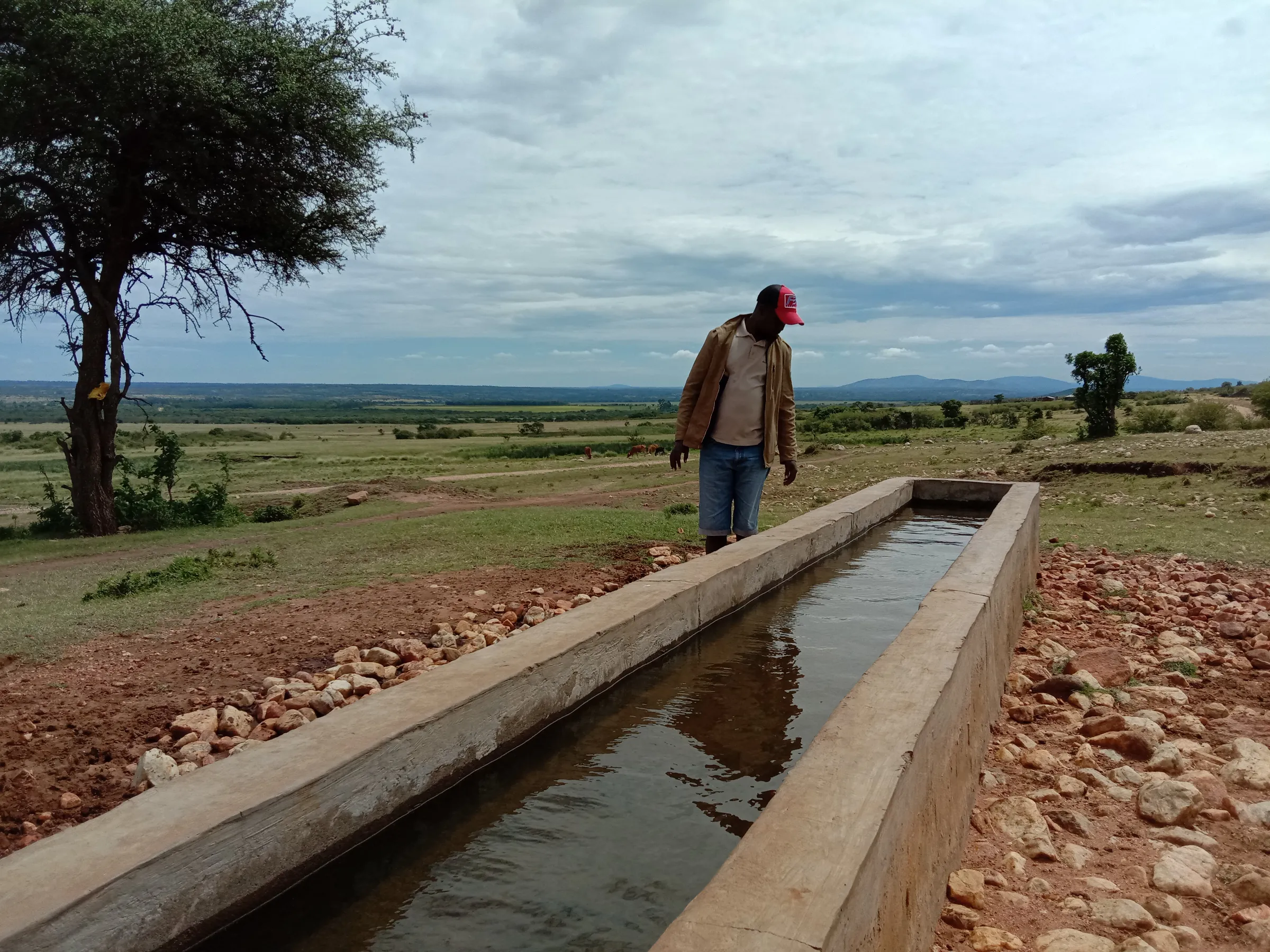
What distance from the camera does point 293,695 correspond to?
13.9ft

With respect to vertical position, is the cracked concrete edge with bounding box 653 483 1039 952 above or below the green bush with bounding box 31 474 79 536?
above

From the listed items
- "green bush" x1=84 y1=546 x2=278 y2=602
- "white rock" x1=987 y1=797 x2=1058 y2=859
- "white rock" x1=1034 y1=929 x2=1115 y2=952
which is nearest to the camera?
Result: "white rock" x1=1034 y1=929 x2=1115 y2=952

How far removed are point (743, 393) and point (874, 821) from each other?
4009mm

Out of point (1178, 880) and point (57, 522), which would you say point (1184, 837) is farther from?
point (57, 522)

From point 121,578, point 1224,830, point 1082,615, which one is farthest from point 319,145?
point 1224,830

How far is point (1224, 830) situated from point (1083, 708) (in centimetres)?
129

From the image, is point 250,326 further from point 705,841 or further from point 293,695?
point 705,841

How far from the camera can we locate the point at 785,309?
569cm

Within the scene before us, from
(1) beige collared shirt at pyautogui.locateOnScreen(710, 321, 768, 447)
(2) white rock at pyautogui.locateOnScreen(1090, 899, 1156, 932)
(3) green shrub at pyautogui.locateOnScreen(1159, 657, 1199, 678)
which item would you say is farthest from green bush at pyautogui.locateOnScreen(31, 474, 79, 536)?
A: (2) white rock at pyautogui.locateOnScreen(1090, 899, 1156, 932)

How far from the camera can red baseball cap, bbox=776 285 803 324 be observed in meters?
5.69

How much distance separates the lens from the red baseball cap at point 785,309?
569 centimetres

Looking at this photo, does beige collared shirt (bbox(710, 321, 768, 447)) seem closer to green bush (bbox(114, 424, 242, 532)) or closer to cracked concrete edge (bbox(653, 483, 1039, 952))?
cracked concrete edge (bbox(653, 483, 1039, 952))

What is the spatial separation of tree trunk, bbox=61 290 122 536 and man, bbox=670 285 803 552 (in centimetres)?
969

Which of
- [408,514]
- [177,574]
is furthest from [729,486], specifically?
[408,514]
